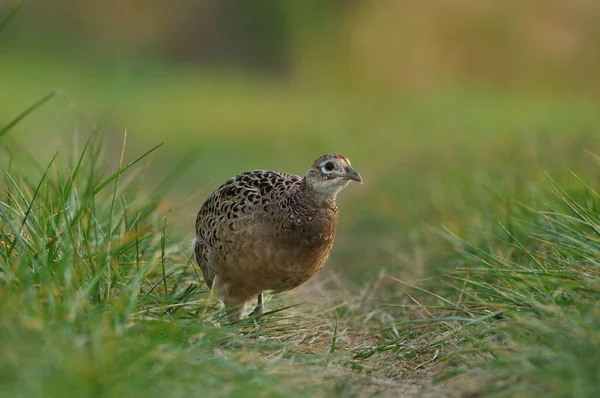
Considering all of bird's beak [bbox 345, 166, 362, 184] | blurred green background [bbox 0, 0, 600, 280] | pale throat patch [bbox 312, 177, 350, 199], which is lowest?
blurred green background [bbox 0, 0, 600, 280]

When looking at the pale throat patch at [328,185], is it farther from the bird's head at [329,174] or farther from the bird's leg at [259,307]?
the bird's leg at [259,307]

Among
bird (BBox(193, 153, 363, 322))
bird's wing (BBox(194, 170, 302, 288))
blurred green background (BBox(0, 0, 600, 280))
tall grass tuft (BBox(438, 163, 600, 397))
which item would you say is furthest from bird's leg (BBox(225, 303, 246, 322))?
blurred green background (BBox(0, 0, 600, 280))

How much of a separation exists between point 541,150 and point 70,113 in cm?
934

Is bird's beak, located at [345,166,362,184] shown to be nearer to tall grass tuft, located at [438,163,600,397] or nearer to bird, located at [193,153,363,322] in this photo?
bird, located at [193,153,363,322]

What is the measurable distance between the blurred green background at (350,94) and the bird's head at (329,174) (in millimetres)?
1586

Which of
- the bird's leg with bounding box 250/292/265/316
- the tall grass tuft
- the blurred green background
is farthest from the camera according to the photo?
the blurred green background

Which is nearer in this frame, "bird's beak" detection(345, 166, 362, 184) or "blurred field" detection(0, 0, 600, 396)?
"bird's beak" detection(345, 166, 362, 184)

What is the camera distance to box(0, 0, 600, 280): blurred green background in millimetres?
8023

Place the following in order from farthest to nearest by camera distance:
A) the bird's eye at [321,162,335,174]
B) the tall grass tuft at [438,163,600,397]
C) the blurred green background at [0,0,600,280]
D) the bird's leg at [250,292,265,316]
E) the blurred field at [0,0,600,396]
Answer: the blurred green background at [0,0,600,280] < the blurred field at [0,0,600,396] < the bird's leg at [250,292,265,316] < the bird's eye at [321,162,335,174] < the tall grass tuft at [438,163,600,397]

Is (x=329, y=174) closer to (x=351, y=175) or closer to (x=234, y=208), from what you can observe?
(x=351, y=175)

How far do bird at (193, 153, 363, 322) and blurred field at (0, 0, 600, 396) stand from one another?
0.83 ft

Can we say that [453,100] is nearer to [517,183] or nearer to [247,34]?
[247,34]

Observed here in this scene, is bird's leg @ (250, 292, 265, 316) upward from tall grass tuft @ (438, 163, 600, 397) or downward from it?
downward

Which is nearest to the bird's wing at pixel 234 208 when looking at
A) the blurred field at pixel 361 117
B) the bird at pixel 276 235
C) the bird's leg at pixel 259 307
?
the bird at pixel 276 235
